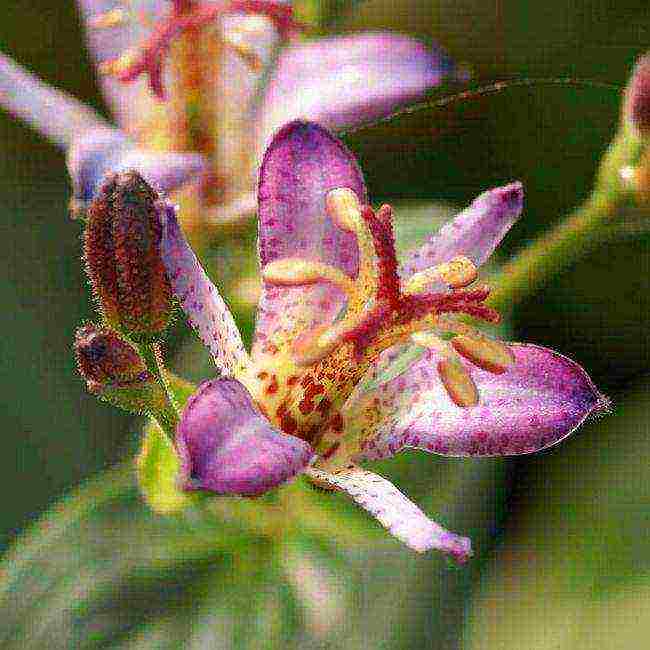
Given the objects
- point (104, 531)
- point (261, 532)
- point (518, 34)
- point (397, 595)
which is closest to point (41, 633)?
point (104, 531)

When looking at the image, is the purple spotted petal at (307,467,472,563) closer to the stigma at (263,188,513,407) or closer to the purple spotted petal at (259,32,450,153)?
the stigma at (263,188,513,407)

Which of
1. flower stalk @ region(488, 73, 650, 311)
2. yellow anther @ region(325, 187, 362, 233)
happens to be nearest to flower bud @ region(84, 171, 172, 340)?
yellow anther @ region(325, 187, 362, 233)

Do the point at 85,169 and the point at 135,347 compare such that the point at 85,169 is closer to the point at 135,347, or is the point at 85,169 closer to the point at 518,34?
the point at 135,347

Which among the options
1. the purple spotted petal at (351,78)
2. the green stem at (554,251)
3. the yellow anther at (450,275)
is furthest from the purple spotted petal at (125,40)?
the yellow anther at (450,275)

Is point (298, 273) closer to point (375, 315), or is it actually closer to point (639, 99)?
point (375, 315)

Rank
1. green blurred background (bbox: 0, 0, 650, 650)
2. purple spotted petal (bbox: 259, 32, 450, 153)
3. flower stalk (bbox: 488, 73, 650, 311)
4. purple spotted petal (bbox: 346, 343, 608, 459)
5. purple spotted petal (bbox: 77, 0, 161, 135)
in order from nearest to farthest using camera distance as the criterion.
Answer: purple spotted petal (bbox: 346, 343, 608, 459), flower stalk (bbox: 488, 73, 650, 311), purple spotted petal (bbox: 259, 32, 450, 153), purple spotted petal (bbox: 77, 0, 161, 135), green blurred background (bbox: 0, 0, 650, 650)

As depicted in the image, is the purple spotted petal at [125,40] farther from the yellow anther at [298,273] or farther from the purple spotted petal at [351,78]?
the yellow anther at [298,273]
